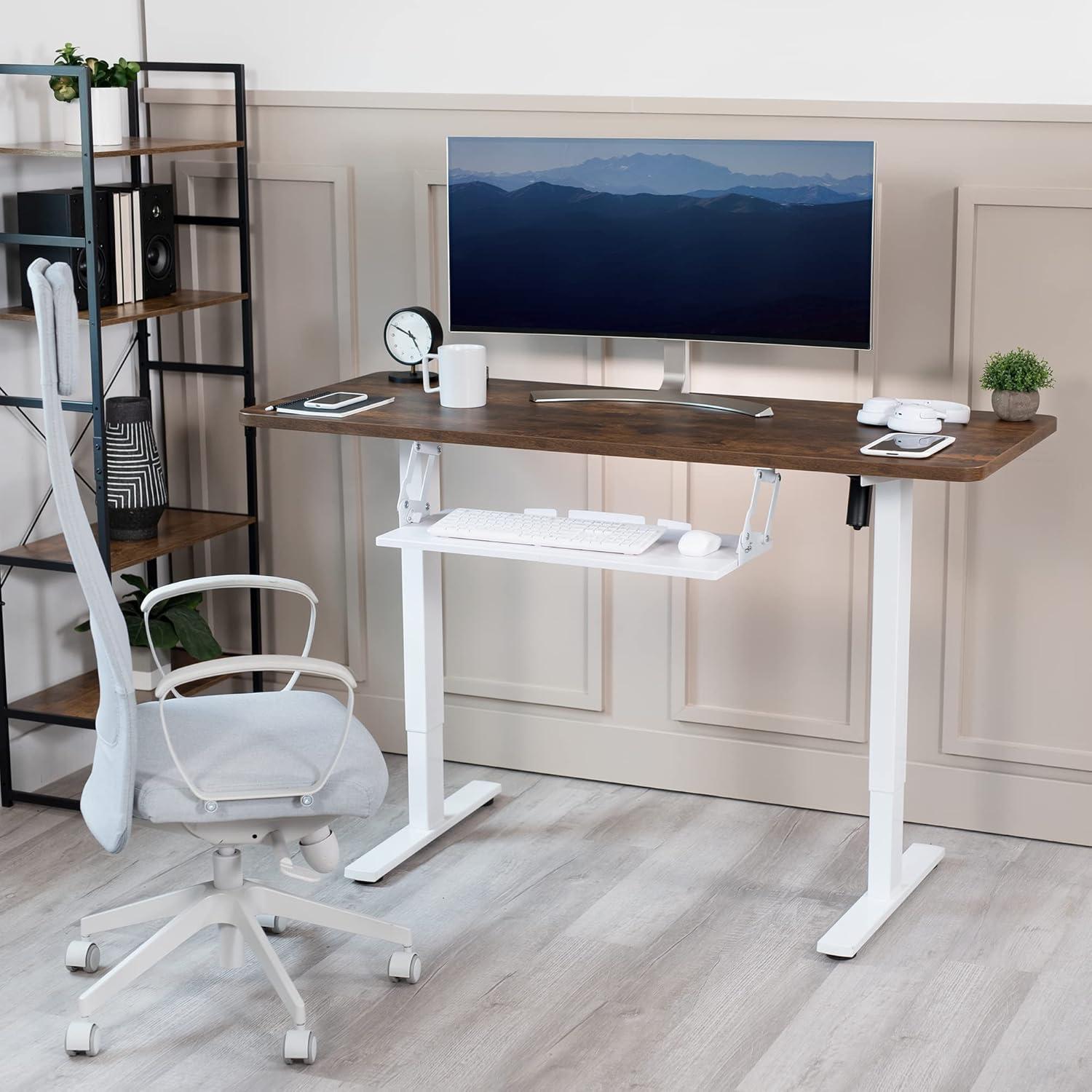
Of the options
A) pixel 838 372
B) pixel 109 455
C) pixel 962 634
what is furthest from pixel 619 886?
pixel 109 455

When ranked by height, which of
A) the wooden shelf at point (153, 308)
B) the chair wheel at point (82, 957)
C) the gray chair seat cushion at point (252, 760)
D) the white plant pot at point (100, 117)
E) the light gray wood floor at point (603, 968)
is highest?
the white plant pot at point (100, 117)

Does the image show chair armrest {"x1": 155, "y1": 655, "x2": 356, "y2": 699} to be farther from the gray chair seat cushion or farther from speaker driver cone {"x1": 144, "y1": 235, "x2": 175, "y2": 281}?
speaker driver cone {"x1": 144, "y1": 235, "x2": 175, "y2": 281}

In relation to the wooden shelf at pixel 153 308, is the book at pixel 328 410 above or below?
below

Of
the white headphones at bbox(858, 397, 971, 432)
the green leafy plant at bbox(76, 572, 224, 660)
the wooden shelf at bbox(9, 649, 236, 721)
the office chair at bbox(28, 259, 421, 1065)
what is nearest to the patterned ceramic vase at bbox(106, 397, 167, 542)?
the green leafy plant at bbox(76, 572, 224, 660)

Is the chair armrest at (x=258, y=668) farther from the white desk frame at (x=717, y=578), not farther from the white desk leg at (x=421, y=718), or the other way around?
the white desk leg at (x=421, y=718)

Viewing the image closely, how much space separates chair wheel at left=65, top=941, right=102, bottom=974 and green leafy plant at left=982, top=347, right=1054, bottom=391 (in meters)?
1.99

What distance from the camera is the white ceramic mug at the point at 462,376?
10.9ft

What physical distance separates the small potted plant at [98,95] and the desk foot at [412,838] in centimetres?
165

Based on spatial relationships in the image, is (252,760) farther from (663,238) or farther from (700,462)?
(663,238)

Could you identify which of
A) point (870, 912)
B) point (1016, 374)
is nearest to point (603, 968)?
point (870, 912)

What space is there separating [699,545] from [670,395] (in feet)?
1.53

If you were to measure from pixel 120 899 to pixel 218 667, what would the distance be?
847mm

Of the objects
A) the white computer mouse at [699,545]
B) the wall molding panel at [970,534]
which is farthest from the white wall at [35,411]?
the wall molding panel at [970,534]

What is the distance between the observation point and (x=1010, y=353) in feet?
10.7
